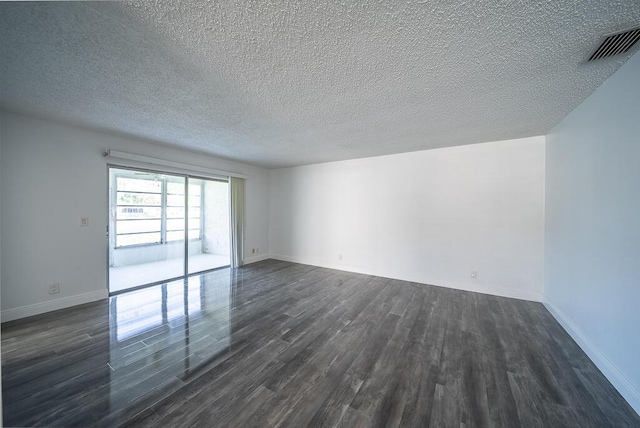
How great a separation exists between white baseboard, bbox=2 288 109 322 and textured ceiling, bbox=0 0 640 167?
2336 mm

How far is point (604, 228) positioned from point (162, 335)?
4.29m

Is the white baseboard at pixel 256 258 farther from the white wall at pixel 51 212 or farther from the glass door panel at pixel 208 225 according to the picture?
the white wall at pixel 51 212

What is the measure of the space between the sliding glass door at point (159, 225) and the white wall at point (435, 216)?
2153 mm

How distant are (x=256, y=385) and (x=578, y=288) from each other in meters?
3.26

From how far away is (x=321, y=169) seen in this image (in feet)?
17.6

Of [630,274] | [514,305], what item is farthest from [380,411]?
[514,305]

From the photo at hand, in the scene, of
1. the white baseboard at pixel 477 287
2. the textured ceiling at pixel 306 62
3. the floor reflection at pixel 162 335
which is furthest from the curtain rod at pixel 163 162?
the white baseboard at pixel 477 287

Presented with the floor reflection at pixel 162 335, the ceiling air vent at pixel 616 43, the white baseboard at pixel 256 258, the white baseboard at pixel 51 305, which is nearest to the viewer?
the ceiling air vent at pixel 616 43

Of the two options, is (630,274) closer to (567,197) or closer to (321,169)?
(567,197)

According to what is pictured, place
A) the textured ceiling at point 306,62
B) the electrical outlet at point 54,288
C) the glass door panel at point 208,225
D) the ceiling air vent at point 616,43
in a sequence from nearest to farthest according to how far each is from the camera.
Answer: the textured ceiling at point 306,62, the ceiling air vent at point 616,43, the electrical outlet at point 54,288, the glass door panel at point 208,225

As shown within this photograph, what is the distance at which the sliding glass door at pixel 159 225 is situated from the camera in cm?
360

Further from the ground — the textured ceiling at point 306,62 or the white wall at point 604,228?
the textured ceiling at point 306,62

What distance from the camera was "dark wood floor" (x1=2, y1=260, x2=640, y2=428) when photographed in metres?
1.47

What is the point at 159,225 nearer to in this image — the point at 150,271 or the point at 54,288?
the point at 150,271
